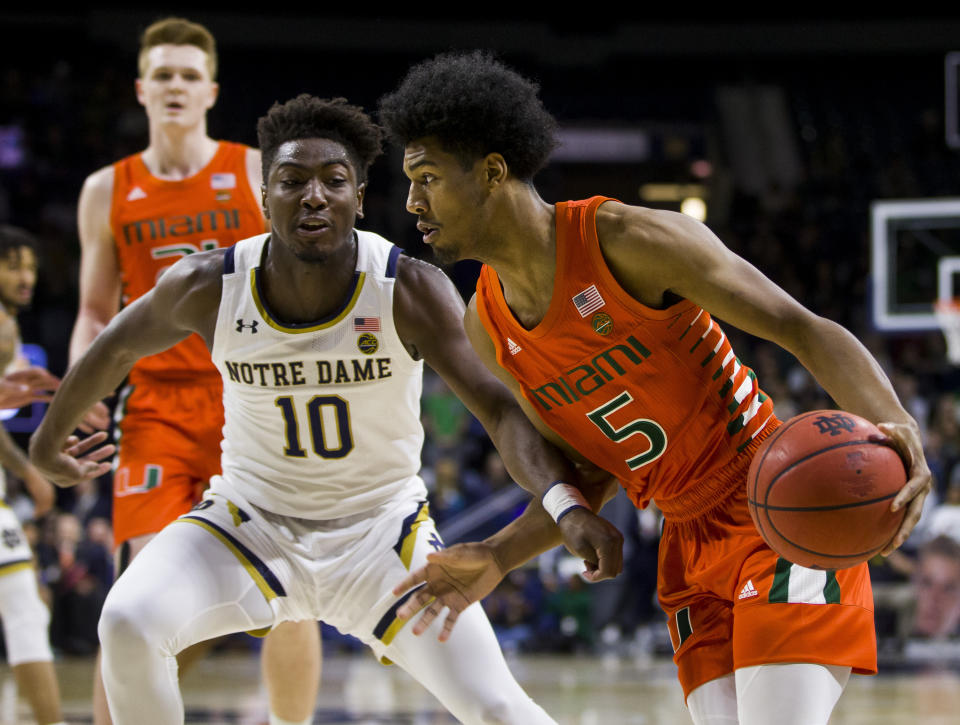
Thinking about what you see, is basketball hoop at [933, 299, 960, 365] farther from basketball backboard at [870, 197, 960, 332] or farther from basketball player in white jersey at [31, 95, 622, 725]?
basketball player in white jersey at [31, 95, 622, 725]

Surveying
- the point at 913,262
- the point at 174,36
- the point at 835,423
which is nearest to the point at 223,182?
the point at 174,36

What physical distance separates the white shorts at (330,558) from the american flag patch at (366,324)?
551 mm

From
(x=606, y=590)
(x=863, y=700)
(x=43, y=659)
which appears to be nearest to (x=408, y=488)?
(x=43, y=659)

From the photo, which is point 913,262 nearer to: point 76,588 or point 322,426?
point 76,588

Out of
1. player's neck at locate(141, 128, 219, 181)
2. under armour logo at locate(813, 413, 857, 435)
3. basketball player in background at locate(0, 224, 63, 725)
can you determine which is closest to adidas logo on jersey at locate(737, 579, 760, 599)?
under armour logo at locate(813, 413, 857, 435)

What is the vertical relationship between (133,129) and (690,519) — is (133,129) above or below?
above

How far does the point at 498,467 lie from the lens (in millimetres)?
11352

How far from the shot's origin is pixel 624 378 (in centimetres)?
299

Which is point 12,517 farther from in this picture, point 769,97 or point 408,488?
point 769,97

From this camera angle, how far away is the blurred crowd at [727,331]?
1046 cm

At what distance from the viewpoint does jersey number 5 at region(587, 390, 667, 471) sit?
301 centimetres

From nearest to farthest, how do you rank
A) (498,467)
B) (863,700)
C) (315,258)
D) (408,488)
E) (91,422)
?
(315,258), (408,488), (91,422), (863,700), (498,467)

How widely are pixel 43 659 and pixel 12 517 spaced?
2.20 ft

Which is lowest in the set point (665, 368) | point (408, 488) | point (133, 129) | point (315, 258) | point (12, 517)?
point (12, 517)
